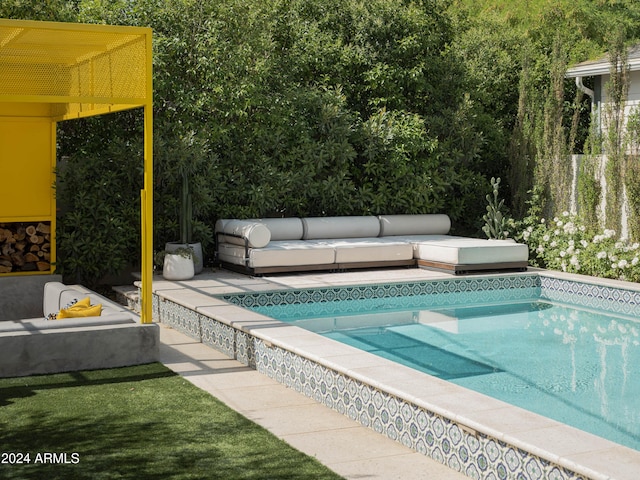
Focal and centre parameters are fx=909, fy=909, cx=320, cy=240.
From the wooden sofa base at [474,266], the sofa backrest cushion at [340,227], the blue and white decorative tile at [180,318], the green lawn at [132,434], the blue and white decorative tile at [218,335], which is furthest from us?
the sofa backrest cushion at [340,227]

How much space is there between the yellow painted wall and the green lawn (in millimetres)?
4509

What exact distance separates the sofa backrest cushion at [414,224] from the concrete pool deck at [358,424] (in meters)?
5.35

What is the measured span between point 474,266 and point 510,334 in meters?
2.88

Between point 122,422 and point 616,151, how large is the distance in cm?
910

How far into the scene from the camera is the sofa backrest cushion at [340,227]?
42.9ft

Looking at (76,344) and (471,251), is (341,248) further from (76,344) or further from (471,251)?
(76,344)

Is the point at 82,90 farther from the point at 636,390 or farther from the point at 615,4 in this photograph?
the point at 615,4

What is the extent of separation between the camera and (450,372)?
7.75m

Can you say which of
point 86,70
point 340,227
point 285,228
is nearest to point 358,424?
point 86,70

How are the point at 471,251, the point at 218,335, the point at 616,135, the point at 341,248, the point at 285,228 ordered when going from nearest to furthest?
the point at 218,335
the point at 471,251
the point at 341,248
the point at 616,135
the point at 285,228

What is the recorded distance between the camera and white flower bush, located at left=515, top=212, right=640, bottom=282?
11.8 m

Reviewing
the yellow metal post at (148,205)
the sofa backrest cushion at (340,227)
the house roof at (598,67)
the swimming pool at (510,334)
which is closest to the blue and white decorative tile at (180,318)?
the swimming pool at (510,334)

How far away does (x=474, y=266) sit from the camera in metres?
12.3

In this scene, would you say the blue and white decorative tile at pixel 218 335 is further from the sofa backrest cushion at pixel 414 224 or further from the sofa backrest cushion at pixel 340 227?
the sofa backrest cushion at pixel 414 224
